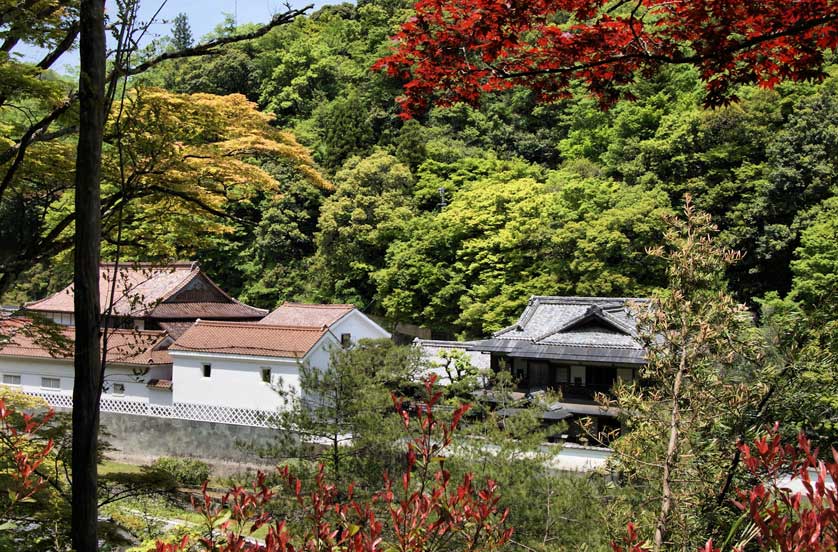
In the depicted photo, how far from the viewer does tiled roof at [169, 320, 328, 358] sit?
1781 centimetres

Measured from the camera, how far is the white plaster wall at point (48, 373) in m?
19.0

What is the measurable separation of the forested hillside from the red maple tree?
36.4 ft

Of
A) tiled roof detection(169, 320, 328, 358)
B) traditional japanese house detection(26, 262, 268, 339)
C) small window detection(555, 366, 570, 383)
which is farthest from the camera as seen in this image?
traditional japanese house detection(26, 262, 268, 339)

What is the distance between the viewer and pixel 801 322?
3.44 meters

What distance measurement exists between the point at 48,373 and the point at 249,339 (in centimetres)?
596

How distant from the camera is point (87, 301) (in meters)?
→ 2.91

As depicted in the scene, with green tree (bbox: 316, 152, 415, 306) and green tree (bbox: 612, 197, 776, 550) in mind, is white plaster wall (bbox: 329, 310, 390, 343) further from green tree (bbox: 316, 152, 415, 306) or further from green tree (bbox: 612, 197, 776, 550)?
green tree (bbox: 612, 197, 776, 550)

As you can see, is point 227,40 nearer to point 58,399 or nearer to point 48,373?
point 58,399

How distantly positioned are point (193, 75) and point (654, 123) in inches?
924

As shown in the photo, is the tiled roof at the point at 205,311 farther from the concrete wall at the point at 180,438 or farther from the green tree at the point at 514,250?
the green tree at the point at 514,250

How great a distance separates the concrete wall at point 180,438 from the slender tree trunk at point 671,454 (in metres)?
13.9

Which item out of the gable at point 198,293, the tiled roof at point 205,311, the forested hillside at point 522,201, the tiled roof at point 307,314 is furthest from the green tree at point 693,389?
the gable at point 198,293

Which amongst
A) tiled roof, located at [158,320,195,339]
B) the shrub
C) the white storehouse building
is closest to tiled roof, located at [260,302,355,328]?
the white storehouse building

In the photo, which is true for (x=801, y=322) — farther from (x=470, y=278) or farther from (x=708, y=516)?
(x=470, y=278)
